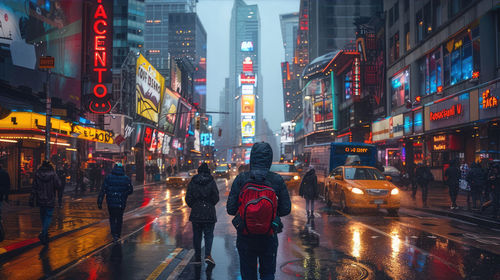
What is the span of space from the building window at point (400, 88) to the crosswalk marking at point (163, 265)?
3146 cm

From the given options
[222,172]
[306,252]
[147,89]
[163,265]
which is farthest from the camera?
[147,89]

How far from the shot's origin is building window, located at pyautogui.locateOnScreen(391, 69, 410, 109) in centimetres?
3628

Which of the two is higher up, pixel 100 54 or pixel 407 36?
pixel 407 36

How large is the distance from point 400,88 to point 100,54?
83.1 feet

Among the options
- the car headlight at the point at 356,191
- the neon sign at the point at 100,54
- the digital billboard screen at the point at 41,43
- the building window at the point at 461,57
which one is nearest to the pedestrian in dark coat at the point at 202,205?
the car headlight at the point at 356,191

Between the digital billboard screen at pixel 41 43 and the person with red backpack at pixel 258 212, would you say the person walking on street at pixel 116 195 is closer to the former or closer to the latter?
the person with red backpack at pixel 258 212

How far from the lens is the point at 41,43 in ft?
86.5

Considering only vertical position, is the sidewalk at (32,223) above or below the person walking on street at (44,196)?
below

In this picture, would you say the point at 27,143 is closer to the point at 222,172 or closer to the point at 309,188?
the point at 309,188

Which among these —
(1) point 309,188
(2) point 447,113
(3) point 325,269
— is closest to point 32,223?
(1) point 309,188

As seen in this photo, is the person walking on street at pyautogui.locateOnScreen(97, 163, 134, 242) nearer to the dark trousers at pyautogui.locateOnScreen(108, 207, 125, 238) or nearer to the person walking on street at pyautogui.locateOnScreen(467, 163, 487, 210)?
the dark trousers at pyautogui.locateOnScreen(108, 207, 125, 238)

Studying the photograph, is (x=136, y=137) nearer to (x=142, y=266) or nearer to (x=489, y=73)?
(x=489, y=73)

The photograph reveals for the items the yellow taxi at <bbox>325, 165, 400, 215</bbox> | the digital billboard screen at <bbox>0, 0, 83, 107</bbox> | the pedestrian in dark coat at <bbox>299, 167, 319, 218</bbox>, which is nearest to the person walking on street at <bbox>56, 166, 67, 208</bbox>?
the digital billboard screen at <bbox>0, 0, 83, 107</bbox>

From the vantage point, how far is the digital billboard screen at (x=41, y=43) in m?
22.9
